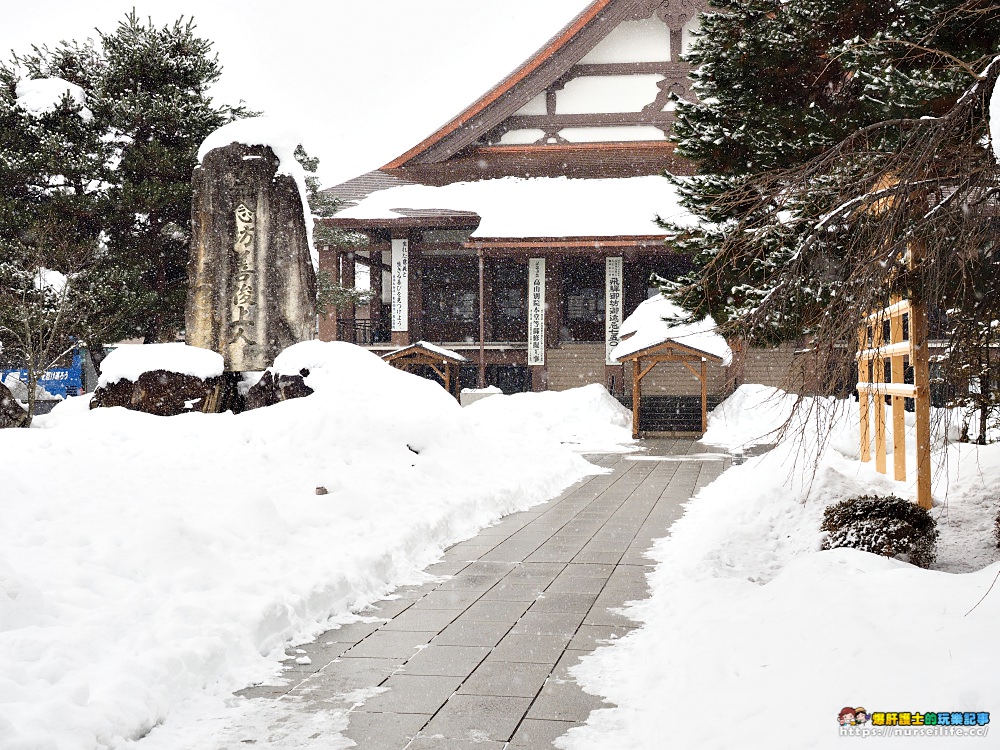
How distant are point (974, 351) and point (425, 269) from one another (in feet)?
67.9

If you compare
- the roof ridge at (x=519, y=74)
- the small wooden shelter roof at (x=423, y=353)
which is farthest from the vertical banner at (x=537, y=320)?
the roof ridge at (x=519, y=74)

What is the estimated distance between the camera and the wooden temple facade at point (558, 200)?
21000 mm

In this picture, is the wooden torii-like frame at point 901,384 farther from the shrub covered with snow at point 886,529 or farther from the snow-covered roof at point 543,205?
the snow-covered roof at point 543,205

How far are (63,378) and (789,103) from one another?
17313mm

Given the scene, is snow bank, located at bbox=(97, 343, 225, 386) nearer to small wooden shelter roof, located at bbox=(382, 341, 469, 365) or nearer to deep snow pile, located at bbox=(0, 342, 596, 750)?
deep snow pile, located at bbox=(0, 342, 596, 750)

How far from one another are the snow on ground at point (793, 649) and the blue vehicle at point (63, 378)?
16.1 meters

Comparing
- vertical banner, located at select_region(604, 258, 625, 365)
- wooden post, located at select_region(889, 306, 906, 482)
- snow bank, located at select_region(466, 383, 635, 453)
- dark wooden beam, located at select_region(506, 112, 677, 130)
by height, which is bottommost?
snow bank, located at select_region(466, 383, 635, 453)

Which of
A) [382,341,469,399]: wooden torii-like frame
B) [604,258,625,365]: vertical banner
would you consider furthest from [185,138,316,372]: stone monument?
[604,258,625,365]: vertical banner

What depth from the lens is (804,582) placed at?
4.79 meters

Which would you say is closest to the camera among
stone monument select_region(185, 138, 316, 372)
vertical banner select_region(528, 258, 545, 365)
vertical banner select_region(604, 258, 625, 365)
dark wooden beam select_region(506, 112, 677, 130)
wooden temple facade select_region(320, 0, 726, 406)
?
stone monument select_region(185, 138, 316, 372)

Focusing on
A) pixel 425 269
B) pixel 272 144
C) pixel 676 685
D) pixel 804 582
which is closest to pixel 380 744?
pixel 676 685

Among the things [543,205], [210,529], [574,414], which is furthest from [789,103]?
[543,205]

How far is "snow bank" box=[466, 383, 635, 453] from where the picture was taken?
57.8ft

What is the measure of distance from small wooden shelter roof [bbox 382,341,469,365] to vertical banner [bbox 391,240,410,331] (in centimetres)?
151
